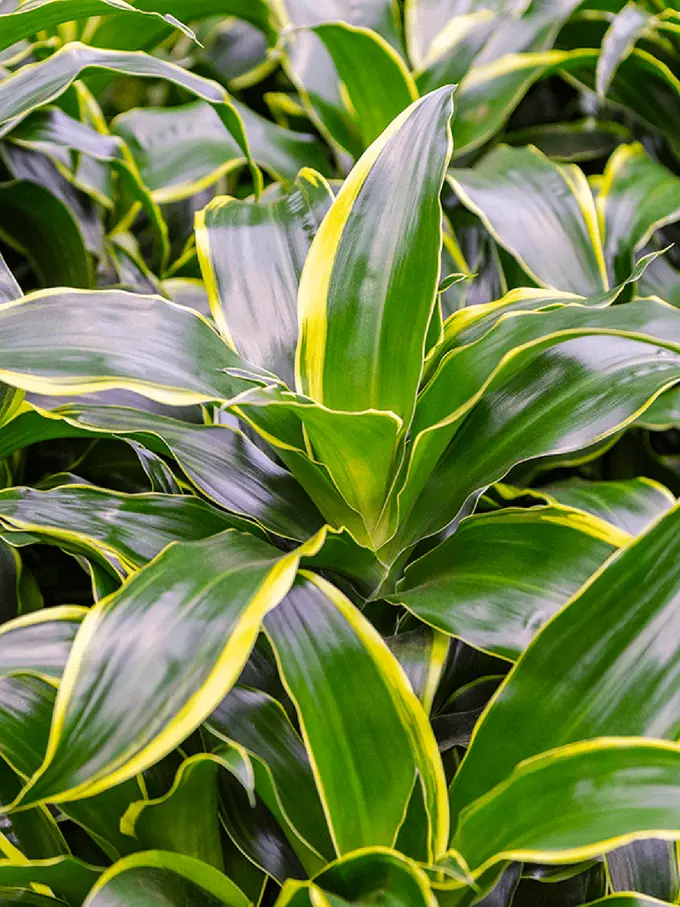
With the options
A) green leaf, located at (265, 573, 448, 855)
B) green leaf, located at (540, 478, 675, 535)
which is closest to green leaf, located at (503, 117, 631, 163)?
green leaf, located at (540, 478, 675, 535)

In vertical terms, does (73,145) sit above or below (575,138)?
above

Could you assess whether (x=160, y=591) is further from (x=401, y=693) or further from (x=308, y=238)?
(x=308, y=238)

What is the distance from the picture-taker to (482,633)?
56cm

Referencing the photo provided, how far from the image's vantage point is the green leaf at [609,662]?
513 mm

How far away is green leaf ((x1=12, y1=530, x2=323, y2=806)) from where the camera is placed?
425 millimetres

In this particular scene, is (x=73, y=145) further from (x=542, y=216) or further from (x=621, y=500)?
(x=621, y=500)

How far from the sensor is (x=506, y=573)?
59 centimetres

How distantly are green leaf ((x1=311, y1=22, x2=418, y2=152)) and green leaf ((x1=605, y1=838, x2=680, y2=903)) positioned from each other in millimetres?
709

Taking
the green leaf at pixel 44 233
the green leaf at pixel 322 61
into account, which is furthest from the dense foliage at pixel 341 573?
the green leaf at pixel 322 61

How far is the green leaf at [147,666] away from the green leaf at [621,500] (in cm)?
30

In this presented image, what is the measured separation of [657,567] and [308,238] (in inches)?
14.8

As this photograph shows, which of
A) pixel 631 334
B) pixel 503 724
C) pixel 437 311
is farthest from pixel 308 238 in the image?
A: pixel 503 724

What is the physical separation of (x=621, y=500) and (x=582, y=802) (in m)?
0.30

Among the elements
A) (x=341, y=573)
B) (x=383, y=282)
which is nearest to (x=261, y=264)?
A: (x=383, y=282)
